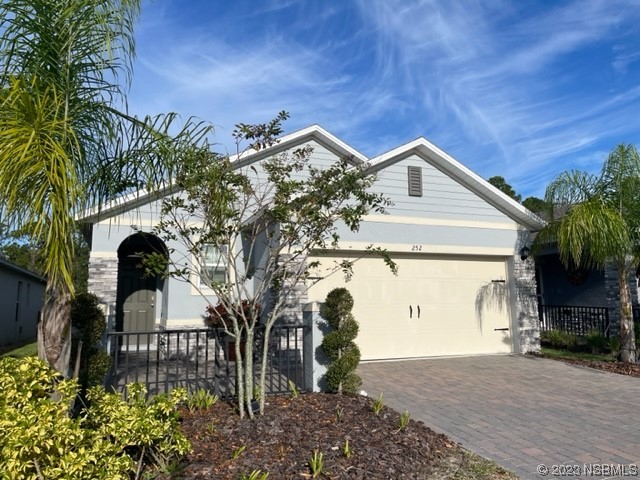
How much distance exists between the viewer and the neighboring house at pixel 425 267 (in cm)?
1027

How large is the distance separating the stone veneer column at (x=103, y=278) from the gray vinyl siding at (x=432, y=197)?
20.8 ft

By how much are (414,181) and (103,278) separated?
7.52 m

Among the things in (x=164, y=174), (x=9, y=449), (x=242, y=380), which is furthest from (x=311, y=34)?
(x=9, y=449)

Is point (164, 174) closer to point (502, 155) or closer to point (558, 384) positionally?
point (558, 384)

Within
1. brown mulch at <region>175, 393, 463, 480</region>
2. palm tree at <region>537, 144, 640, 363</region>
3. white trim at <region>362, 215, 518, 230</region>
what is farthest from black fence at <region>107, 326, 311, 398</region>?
palm tree at <region>537, 144, 640, 363</region>

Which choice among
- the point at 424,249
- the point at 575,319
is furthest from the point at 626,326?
the point at 424,249

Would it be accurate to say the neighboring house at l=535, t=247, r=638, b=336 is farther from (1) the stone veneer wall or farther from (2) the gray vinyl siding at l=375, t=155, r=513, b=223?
(2) the gray vinyl siding at l=375, t=155, r=513, b=223

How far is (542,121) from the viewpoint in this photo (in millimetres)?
13500

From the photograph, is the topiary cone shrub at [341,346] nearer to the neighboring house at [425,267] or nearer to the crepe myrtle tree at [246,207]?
the crepe myrtle tree at [246,207]

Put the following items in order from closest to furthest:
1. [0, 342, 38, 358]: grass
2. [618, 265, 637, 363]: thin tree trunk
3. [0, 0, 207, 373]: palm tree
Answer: [0, 0, 207, 373]: palm tree → [618, 265, 637, 363]: thin tree trunk → [0, 342, 38, 358]: grass

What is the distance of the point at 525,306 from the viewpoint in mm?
11383

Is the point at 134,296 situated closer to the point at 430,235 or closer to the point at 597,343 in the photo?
the point at 430,235

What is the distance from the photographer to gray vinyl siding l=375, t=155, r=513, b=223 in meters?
10.8

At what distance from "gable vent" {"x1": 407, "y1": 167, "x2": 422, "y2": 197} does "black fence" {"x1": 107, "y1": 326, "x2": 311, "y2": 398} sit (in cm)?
446
